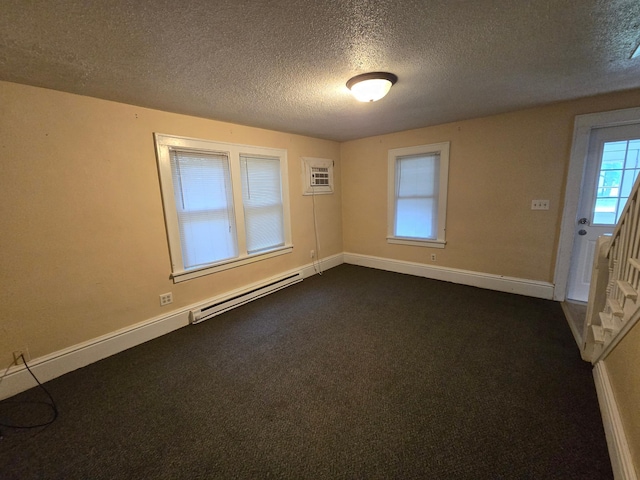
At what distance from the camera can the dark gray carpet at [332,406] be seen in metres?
1.37

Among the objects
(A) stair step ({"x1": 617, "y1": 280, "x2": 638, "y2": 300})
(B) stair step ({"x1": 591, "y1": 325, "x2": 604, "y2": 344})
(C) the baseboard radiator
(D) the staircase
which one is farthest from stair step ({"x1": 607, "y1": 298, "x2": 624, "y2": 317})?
(C) the baseboard radiator

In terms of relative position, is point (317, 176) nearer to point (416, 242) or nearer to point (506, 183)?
point (416, 242)

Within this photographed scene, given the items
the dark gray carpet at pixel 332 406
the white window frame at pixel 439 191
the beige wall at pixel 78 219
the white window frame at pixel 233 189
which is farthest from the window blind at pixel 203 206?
the white window frame at pixel 439 191

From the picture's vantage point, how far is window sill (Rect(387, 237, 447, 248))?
Result: 153 inches

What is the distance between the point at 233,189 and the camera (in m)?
3.18

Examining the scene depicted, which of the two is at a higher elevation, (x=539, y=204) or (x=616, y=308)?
(x=539, y=204)

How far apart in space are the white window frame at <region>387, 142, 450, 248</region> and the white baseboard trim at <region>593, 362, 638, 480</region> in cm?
232

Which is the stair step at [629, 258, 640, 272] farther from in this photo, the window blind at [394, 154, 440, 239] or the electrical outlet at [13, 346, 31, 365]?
the electrical outlet at [13, 346, 31, 365]

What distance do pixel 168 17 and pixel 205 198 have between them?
191cm

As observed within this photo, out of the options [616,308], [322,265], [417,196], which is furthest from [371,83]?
[322,265]

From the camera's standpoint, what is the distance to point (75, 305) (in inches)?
86.0

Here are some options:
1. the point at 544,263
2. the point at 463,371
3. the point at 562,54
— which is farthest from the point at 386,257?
Answer: the point at 562,54

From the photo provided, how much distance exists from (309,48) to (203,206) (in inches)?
79.9

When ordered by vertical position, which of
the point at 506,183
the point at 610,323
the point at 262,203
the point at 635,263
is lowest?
the point at 610,323
